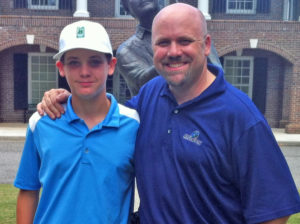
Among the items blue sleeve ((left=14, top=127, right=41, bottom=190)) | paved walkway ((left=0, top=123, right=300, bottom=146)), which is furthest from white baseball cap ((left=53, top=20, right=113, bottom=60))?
paved walkway ((left=0, top=123, right=300, bottom=146))

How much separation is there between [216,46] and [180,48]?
14.2 metres

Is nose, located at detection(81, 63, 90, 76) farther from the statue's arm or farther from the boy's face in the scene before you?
the statue's arm

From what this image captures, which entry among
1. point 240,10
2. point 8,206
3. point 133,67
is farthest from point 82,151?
point 240,10

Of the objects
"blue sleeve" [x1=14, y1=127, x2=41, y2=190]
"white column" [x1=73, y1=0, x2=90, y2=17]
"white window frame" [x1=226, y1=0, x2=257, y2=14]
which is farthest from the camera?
"white window frame" [x1=226, y1=0, x2=257, y2=14]

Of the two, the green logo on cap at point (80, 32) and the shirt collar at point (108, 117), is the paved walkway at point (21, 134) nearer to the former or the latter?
the shirt collar at point (108, 117)

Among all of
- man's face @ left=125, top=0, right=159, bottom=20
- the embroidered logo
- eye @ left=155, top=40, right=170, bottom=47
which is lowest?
the embroidered logo

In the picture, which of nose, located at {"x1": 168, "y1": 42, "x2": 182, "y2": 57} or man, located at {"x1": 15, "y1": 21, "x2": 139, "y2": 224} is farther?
man, located at {"x1": 15, "y1": 21, "x2": 139, "y2": 224}

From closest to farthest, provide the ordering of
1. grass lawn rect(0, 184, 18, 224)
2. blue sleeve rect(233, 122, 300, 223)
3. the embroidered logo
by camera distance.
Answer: blue sleeve rect(233, 122, 300, 223) < the embroidered logo < grass lawn rect(0, 184, 18, 224)

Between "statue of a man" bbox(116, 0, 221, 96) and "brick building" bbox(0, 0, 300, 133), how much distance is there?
1220 cm

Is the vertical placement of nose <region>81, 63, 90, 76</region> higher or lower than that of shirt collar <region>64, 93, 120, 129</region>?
higher

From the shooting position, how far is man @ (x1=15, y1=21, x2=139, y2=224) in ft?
6.30

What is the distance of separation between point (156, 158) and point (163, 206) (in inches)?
8.8

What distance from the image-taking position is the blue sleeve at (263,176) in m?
1.66

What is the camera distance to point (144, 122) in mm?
2031
